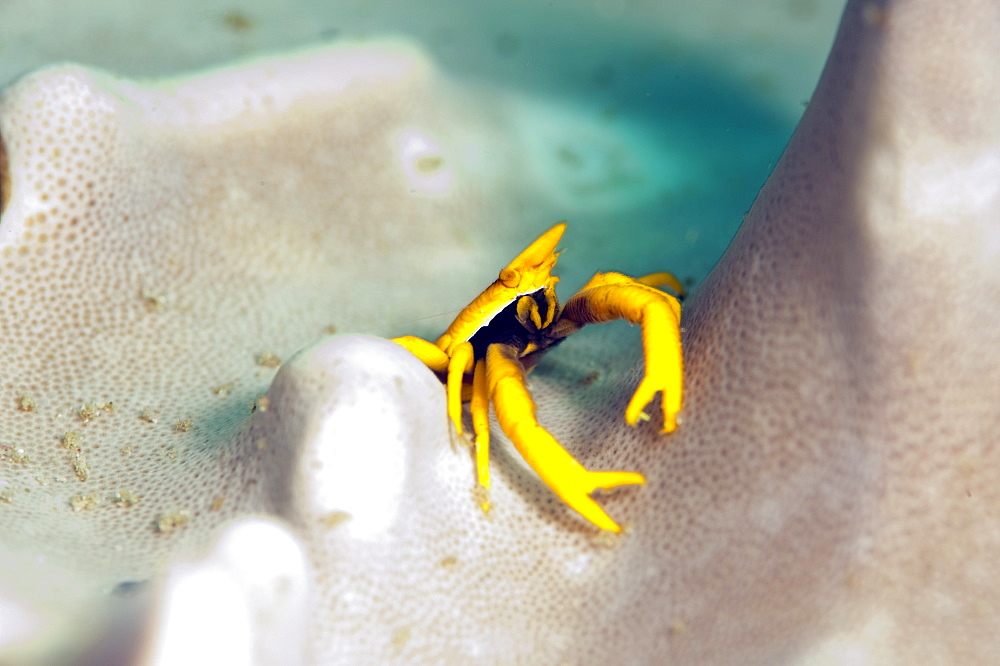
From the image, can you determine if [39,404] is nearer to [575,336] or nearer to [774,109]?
[575,336]

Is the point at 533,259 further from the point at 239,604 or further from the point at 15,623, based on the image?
the point at 15,623

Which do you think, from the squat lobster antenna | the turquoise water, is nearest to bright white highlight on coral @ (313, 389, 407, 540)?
the squat lobster antenna

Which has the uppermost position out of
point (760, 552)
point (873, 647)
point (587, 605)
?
point (760, 552)

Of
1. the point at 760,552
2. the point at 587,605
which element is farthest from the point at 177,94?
the point at 760,552

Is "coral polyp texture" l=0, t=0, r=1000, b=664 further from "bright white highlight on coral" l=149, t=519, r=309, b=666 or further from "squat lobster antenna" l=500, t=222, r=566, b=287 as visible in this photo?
"squat lobster antenna" l=500, t=222, r=566, b=287

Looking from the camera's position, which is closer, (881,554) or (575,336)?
(881,554)

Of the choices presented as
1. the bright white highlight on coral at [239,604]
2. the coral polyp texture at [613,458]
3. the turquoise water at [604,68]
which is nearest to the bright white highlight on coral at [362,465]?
the coral polyp texture at [613,458]
